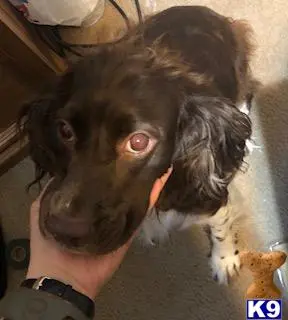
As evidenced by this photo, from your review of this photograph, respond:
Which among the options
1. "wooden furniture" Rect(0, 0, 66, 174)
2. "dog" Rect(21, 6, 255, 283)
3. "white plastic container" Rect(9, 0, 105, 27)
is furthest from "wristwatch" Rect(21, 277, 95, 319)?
"white plastic container" Rect(9, 0, 105, 27)

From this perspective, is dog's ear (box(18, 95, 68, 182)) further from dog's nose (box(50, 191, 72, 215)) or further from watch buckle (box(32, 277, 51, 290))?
watch buckle (box(32, 277, 51, 290))

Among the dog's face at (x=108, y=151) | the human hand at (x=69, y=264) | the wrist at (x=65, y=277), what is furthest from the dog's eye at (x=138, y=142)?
the wrist at (x=65, y=277)

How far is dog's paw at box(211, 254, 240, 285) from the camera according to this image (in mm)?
2121

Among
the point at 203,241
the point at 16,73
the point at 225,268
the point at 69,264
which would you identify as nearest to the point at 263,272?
the point at 225,268

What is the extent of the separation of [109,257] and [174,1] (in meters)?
1.35

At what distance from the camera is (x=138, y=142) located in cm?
139

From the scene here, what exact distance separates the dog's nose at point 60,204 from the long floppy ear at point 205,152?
335mm

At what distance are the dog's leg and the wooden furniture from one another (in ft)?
2.46

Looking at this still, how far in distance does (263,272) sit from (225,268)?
0.15 meters

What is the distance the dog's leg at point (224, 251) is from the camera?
6.89 feet

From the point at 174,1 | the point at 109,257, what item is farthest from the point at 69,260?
the point at 174,1

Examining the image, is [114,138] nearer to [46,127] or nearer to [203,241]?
[46,127]

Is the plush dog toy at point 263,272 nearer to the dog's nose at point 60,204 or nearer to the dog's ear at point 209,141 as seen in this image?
the dog's ear at point 209,141

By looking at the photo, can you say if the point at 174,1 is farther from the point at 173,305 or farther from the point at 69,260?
the point at 69,260
